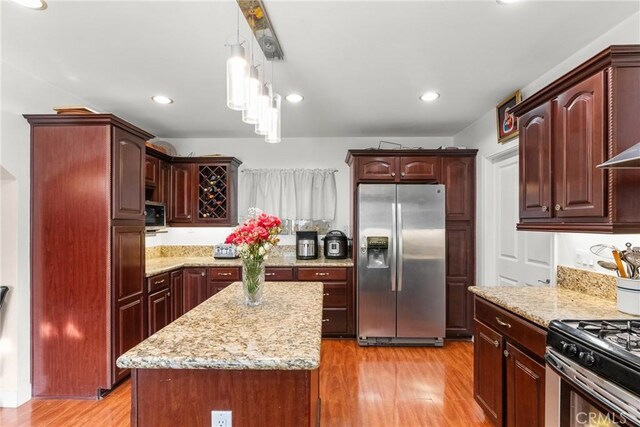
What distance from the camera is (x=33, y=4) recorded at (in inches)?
67.4

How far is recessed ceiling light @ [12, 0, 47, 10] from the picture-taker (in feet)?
5.54

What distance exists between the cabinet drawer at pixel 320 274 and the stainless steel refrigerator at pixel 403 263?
24 centimetres

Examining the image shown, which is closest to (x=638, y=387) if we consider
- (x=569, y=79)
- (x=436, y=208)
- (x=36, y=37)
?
(x=569, y=79)

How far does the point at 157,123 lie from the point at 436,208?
3.23m

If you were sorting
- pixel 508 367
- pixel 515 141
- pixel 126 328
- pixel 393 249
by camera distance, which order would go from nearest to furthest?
pixel 508 367 < pixel 126 328 < pixel 515 141 < pixel 393 249

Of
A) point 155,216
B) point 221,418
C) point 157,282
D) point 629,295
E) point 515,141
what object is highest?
point 515,141

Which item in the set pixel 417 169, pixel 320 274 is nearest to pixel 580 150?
pixel 417 169

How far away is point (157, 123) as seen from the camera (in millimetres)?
3791

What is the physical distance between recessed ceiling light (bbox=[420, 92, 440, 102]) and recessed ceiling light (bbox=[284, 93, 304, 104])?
1.08 metres

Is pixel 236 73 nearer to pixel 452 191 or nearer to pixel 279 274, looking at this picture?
pixel 279 274

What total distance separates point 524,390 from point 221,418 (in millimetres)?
1524

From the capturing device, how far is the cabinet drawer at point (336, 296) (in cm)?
381

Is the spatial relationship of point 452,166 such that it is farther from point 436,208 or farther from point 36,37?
point 36,37

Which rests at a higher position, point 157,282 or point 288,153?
point 288,153
